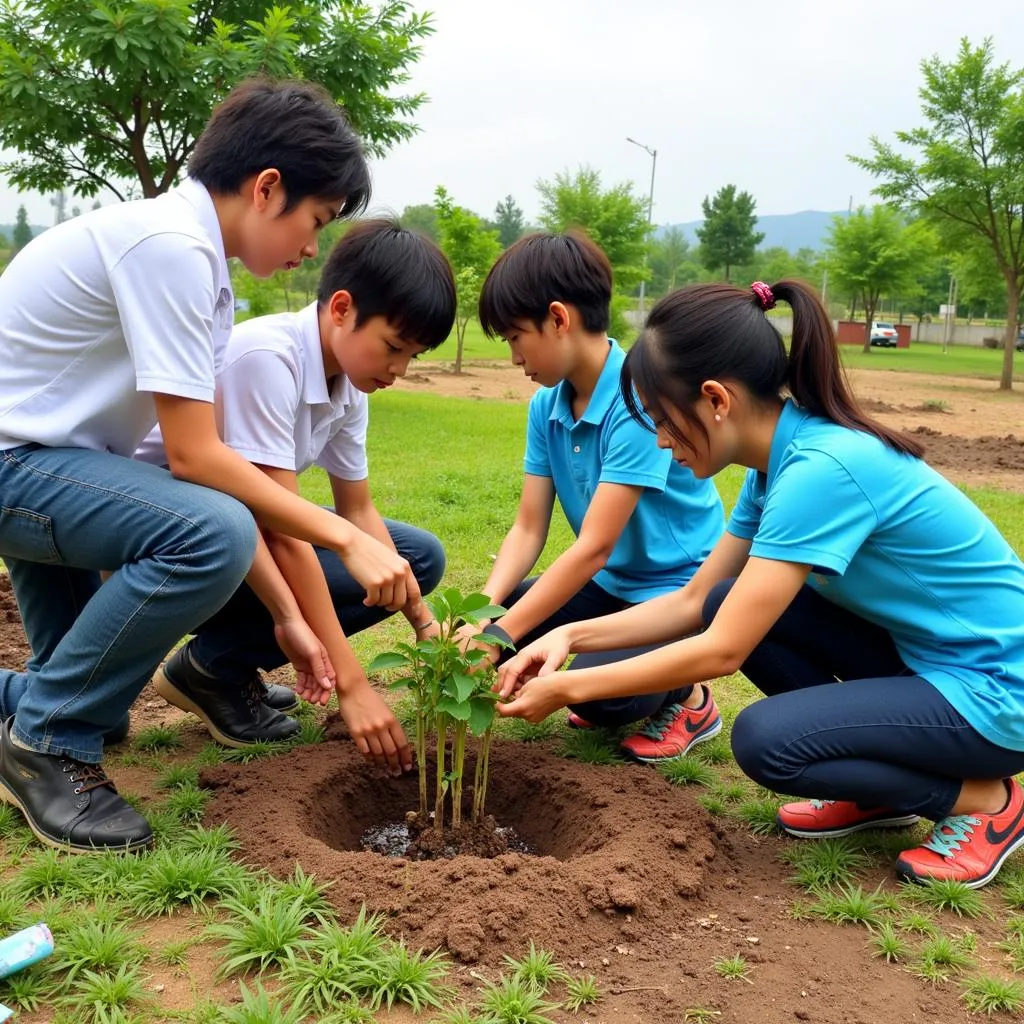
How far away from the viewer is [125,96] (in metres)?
10.1

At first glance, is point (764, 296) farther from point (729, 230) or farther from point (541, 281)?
point (729, 230)

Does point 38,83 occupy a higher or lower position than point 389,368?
higher

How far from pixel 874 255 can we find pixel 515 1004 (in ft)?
127

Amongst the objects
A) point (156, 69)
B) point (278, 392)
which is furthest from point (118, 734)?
point (156, 69)

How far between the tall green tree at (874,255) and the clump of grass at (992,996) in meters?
37.3

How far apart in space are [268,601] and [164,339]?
2.74 feet

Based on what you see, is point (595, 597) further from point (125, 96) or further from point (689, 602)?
point (125, 96)

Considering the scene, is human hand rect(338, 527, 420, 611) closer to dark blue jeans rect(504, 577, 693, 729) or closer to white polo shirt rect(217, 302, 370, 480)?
white polo shirt rect(217, 302, 370, 480)

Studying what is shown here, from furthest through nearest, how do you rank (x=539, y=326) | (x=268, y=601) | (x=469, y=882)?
(x=539, y=326)
(x=268, y=601)
(x=469, y=882)

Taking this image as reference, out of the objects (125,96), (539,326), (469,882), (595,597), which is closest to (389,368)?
(539,326)

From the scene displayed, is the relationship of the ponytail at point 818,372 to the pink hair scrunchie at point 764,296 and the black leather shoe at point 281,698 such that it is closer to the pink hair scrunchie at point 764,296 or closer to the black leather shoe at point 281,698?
the pink hair scrunchie at point 764,296

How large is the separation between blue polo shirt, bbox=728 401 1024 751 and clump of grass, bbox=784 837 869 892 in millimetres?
470

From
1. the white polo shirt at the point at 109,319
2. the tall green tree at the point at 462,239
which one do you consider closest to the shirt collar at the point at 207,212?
the white polo shirt at the point at 109,319

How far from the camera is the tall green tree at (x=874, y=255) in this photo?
3638 centimetres
